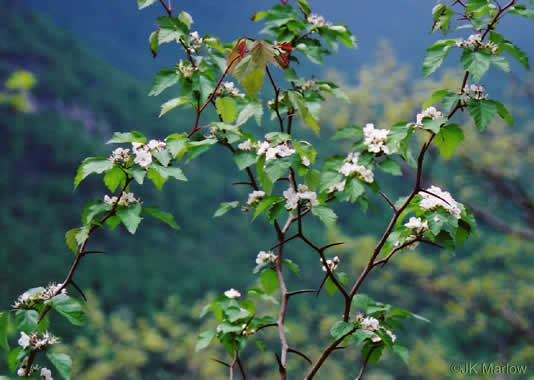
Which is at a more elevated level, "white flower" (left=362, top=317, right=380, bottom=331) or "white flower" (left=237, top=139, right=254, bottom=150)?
"white flower" (left=237, top=139, right=254, bottom=150)

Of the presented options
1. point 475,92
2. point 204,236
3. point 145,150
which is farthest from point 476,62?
point 204,236

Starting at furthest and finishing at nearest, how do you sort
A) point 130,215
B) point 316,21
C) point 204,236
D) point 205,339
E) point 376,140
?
point 204,236 → point 316,21 → point 205,339 → point 376,140 → point 130,215

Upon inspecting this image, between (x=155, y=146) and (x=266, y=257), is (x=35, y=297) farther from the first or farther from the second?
(x=266, y=257)

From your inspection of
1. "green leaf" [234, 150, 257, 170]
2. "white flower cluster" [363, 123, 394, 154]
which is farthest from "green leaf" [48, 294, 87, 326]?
"white flower cluster" [363, 123, 394, 154]

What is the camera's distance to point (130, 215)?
0.79m

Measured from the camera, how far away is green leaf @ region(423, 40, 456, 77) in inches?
33.1

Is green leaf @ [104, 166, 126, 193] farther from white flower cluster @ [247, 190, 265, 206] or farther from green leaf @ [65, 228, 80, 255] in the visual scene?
white flower cluster @ [247, 190, 265, 206]

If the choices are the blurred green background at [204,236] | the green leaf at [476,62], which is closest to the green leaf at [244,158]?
the green leaf at [476,62]

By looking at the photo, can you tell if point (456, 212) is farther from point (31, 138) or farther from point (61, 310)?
point (31, 138)

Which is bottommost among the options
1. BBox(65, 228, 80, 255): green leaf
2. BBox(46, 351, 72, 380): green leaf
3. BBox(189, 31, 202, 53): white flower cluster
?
BBox(46, 351, 72, 380): green leaf

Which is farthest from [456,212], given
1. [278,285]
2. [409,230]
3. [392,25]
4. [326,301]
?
[392,25]

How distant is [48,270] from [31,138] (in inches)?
152

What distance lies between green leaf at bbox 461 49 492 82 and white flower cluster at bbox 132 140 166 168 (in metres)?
0.57

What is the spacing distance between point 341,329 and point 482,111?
1.55 feet
